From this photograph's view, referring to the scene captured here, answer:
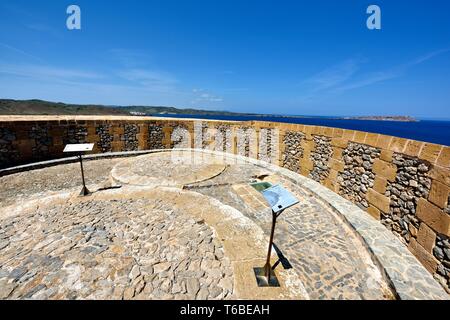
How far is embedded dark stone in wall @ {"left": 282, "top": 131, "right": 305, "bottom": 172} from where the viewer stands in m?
8.58

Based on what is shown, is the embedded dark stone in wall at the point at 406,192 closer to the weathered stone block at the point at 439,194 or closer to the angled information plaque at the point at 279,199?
the weathered stone block at the point at 439,194

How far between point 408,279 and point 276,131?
24.7ft

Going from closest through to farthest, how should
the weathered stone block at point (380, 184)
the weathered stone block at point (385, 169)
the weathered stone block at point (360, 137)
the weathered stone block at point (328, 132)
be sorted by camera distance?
the weathered stone block at point (385, 169), the weathered stone block at point (380, 184), the weathered stone block at point (360, 137), the weathered stone block at point (328, 132)

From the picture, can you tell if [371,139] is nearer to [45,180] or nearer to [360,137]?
[360,137]

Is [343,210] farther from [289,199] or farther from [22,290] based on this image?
[22,290]

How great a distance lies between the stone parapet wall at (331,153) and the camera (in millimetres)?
3693

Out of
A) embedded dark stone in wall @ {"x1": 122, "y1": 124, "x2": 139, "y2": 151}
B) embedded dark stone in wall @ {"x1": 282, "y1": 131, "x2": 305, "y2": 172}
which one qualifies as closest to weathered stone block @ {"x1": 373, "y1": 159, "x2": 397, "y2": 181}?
embedded dark stone in wall @ {"x1": 282, "y1": 131, "x2": 305, "y2": 172}

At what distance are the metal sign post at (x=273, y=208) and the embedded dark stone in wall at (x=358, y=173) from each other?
3913 mm

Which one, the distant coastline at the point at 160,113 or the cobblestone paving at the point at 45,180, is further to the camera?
the distant coastline at the point at 160,113

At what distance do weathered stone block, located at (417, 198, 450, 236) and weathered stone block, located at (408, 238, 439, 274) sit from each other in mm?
503

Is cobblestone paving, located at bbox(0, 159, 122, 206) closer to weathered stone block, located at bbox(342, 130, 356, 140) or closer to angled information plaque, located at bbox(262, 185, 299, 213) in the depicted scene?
angled information plaque, located at bbox(262, 185, 299, 213)

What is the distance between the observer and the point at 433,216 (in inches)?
144

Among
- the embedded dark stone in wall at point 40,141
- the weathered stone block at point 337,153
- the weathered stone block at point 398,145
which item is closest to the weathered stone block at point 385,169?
the weathered stone block at point 398,145
